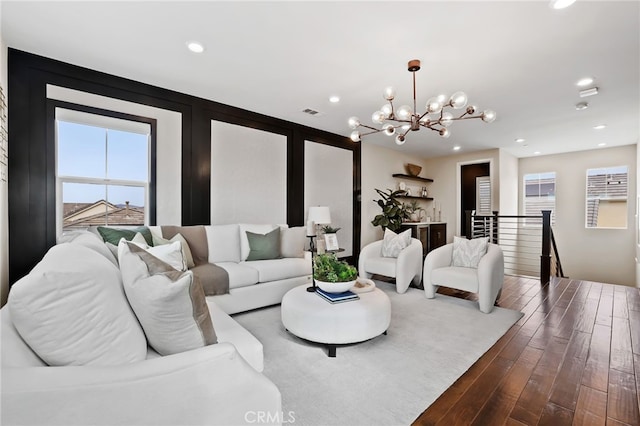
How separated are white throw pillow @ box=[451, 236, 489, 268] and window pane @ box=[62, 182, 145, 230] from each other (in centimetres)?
407

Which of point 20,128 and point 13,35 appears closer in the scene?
point 13,35

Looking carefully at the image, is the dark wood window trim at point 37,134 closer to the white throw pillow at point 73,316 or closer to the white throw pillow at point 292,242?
the white throw pillow at point 292,242

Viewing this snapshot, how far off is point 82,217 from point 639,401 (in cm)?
486

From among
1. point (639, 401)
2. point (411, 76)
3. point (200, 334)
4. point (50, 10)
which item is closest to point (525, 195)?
point (411, 76)

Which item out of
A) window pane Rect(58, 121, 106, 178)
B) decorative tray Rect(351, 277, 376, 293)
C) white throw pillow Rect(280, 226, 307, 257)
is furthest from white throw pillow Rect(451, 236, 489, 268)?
window pane Rect(58, 121, 106, 178)

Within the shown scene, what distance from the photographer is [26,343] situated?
92 centimetres

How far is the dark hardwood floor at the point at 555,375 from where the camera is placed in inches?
66.2

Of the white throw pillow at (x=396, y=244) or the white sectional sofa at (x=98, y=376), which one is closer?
the white sectional sofa at (x=98, y=376)

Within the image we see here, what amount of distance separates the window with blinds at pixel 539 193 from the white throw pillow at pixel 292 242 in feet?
20.8

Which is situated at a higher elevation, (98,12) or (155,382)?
(98,12)

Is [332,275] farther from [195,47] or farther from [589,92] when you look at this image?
[589,92]

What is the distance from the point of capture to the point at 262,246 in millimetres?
3799

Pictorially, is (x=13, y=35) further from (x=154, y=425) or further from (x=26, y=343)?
(x=154, y=425)

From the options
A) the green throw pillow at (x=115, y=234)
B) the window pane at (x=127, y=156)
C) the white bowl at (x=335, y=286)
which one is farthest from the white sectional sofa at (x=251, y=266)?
the white bowl at (x=335, y=286)
